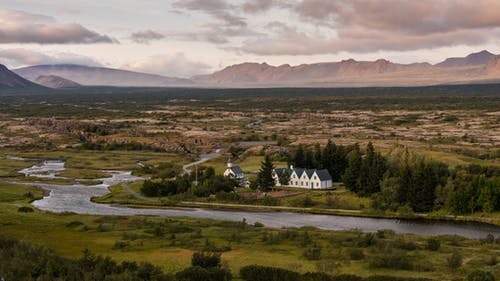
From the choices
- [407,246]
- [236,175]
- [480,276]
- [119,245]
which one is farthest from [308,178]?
[480,276]

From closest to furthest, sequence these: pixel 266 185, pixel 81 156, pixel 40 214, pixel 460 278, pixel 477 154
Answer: pixel 460 278
pixel 40 214
pixel 266 185
pixel 477 154
pixel 81 156

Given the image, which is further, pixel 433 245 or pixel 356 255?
pixel 433 245

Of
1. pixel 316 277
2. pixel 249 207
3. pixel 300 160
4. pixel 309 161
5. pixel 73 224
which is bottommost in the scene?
pixel 249 207

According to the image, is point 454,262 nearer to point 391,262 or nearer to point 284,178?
point 391,262

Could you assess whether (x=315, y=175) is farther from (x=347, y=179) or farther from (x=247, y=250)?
(x=247, y=250)

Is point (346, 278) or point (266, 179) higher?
point (346, 278)

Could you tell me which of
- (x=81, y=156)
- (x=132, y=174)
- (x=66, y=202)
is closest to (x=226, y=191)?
(x=66, y=202)
